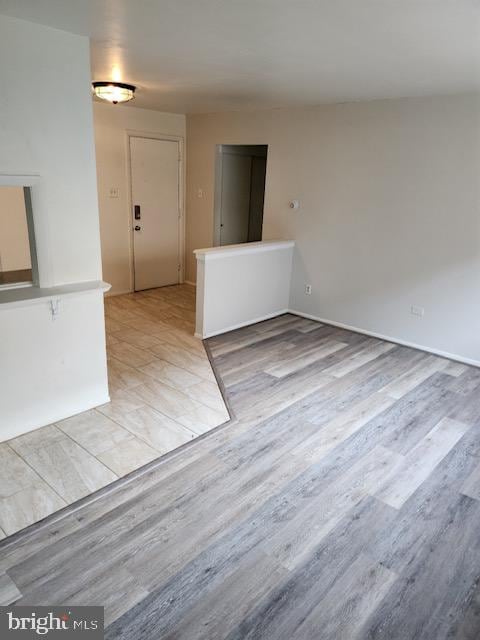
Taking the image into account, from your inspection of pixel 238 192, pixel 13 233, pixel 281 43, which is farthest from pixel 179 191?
pixel 281 43

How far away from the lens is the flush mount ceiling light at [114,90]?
13.8 feet

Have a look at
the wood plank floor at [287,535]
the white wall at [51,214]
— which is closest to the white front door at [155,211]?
the white wall at [51,214]

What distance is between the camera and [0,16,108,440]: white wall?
2582 millimetres

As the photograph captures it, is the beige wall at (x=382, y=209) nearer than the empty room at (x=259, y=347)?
No

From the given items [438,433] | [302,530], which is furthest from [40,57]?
[438,433]

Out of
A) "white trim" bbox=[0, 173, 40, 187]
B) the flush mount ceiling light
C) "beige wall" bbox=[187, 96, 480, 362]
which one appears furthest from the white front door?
"white trim" bbox=[0, 173, 40, 187]

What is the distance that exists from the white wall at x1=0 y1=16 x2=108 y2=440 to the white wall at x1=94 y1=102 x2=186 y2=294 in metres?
2.93

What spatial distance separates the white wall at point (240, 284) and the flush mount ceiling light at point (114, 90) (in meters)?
1.70

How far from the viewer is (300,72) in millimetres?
3439

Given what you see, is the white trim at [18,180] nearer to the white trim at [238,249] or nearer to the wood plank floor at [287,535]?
the wood plank floor at [287,535]

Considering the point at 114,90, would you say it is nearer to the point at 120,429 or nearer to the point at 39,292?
the point at 39,292

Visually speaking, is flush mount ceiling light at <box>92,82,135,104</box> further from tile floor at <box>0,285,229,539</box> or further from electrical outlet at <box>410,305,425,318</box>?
electrical outlet at <box>410,305,425,318</box>

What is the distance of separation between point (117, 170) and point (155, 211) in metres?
0.81

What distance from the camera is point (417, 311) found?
4664 millimetres
